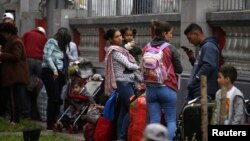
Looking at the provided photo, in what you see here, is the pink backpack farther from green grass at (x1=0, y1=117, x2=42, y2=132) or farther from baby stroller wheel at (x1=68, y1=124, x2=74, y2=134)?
green grass at (x1=0, y1=117, x2=42, y2=132)

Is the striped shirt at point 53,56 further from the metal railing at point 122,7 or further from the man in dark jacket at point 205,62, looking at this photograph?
the man in dark jacket at point 205,62

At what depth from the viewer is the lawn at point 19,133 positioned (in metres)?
12.0

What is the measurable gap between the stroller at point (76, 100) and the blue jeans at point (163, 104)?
367cm

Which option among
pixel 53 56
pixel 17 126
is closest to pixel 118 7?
pixel 53 56

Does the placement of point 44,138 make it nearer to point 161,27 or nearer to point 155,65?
point 155,65

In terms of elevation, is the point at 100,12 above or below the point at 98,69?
above

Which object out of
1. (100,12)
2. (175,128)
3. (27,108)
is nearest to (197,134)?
(175,128)

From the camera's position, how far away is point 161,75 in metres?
9.45

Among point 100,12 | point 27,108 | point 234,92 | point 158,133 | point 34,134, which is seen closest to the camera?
point 158,133

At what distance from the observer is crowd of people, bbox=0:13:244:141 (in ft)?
31.1

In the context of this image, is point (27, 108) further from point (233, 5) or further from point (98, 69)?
point (233, 5)

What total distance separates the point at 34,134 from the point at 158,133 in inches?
234

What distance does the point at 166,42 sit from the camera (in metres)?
9.61

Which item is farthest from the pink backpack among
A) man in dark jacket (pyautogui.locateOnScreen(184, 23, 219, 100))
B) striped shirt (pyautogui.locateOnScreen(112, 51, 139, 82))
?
striped shirt (pyautogui.locateOnScreen(112, 51, 139, 82))
